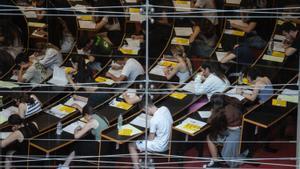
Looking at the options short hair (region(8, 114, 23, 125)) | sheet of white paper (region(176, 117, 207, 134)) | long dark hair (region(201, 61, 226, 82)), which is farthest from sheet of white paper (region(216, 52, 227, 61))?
short hair (region(8, 114, 23, 125))

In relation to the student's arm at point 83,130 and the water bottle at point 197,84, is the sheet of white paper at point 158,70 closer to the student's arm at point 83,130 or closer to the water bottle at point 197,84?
the water bottle at point 197,84

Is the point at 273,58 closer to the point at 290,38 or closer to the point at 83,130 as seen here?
the point at 290,38

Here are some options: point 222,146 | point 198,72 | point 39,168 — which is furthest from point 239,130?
point 39,168

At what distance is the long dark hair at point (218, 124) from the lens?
259cm

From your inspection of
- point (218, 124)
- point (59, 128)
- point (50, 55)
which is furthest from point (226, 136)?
point (50, 55)

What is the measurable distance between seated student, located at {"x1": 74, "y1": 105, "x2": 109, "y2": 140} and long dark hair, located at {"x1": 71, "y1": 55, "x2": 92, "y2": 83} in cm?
11

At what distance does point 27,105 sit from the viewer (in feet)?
8.59

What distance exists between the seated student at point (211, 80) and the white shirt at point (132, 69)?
0.24m

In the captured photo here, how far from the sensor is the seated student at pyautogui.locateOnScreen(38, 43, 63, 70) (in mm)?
2599

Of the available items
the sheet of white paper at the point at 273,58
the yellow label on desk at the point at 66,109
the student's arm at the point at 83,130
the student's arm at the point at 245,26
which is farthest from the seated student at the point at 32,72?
the sheet of white paper at the point at 273,58

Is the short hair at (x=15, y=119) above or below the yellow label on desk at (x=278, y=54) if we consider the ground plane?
below

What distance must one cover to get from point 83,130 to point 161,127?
309 millimetres

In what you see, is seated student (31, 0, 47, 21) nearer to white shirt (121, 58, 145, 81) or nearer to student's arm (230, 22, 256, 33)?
white shirt (121, 58, 145, 81)

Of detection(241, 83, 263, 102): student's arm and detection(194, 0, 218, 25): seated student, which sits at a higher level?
detection(194, 0, 218, 25): seated student
